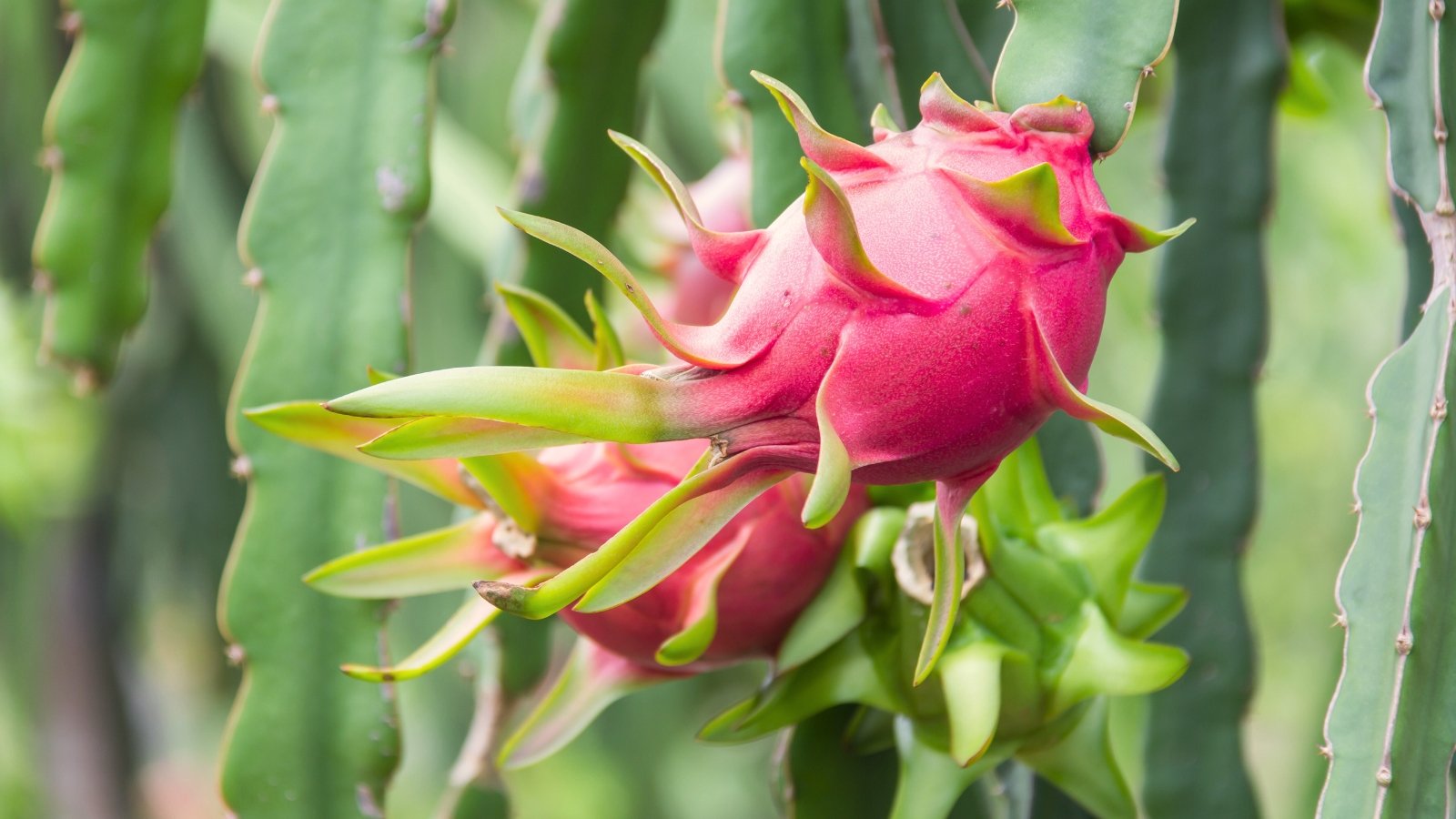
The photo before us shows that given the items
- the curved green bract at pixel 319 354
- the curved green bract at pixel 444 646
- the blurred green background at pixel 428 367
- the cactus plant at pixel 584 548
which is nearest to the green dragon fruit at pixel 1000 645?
the cactus plant at pixel 584 548

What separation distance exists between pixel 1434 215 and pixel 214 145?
1.56 meters

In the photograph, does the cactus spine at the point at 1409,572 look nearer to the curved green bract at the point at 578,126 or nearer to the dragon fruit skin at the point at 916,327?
the dragon fruit skin at the point at 916,327

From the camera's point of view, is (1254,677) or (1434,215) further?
(1254,677)

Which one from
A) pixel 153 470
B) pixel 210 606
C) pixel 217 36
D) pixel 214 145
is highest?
pixel 217 36

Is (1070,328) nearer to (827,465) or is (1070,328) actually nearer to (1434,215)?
(827,465)

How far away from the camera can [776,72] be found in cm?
71

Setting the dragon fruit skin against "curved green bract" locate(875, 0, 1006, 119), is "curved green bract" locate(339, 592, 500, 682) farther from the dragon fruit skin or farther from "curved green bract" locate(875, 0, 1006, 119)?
"curved green bract" locate(875, 0, 1006, 119)

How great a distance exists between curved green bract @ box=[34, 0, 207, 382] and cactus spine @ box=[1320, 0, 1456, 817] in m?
0.74

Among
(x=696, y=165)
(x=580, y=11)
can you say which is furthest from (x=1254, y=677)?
(x=696, y=165)

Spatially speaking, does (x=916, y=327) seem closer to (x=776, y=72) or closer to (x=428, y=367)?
(x=776, y=72)

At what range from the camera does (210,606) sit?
1930 millimetres

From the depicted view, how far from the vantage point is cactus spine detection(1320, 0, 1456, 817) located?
20.5 inches

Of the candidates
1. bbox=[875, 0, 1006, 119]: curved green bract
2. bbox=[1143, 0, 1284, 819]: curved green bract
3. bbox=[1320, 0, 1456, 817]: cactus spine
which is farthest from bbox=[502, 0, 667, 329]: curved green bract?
bbox=[1320, 0, 1456, 817]: cactus spine

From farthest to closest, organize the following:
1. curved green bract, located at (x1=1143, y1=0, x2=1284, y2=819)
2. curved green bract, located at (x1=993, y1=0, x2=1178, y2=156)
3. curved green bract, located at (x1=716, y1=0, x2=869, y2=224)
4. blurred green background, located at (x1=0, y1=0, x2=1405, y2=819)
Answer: blurred green background, located at (x1=0, y1=0, x2=1405, y2=819) → curved green bract, located at (x1=1143, y1=0, x2=1284, y2=819) → curved green bract, located at (x1=716, y1=0, x2=869, y2=224) → curved green bract, located at (x1=993, y1=0, x2=1178, y2=156)
